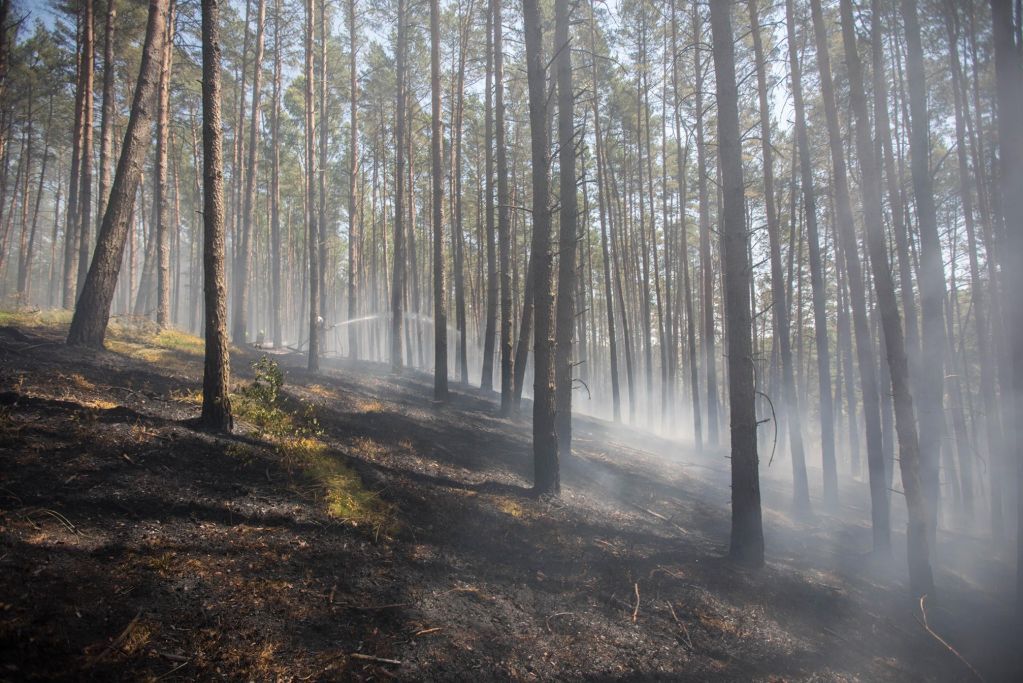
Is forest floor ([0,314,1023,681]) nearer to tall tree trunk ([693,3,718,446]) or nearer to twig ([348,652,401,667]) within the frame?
twig ([348,652,401,667])

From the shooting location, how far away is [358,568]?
454cm

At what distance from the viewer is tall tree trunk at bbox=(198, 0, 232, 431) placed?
598 cm

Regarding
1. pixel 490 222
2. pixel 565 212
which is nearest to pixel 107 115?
pixel 490 222

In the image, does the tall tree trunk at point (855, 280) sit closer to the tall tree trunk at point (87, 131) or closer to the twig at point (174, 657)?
the twig at point (174, 657)

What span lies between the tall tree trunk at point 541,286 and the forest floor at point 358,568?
24.5 inches

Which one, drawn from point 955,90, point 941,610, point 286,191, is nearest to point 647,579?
point 941,610

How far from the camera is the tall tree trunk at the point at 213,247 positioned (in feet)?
19.6

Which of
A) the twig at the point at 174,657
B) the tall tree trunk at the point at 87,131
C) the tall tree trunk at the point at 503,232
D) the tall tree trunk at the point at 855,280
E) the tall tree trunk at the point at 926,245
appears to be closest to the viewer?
the twig at the point at 174,657

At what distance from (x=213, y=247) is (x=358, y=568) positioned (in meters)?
4.06

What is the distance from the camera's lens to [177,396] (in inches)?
281

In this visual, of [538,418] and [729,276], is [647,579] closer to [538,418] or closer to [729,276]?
[538,418]

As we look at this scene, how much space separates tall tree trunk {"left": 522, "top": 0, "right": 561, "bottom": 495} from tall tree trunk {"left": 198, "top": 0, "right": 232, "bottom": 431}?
3.96 meters

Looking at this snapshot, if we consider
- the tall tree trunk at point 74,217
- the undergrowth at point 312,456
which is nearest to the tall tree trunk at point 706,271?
the undergrowth at point 312,456

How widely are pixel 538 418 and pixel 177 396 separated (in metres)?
5.05
